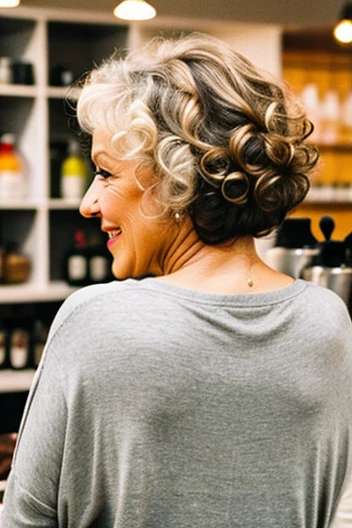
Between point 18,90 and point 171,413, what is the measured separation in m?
2.88

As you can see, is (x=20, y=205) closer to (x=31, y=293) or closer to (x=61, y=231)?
(x=31, y=293)

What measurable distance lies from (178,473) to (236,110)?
420 mm

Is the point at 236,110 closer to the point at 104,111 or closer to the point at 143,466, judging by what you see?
the point at 104,111

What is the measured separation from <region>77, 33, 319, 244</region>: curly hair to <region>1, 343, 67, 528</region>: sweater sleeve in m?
0.25

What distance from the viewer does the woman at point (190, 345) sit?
0.98 metres

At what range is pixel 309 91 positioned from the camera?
4398 millimetres

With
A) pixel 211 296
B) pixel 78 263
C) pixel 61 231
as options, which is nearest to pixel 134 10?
pixel 78 263

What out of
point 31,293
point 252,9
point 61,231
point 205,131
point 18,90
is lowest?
point 31,293

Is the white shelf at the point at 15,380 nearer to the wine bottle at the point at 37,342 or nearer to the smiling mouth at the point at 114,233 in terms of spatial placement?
the wine bottle at the point at 37,342

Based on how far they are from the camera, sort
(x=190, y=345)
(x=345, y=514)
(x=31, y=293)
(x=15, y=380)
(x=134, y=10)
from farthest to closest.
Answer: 1. (x=31, y=293)
2. (x=15, y=380)
3. (x=134, y=10)
4. (x=345, y=514)
5. (x=190, y=345)

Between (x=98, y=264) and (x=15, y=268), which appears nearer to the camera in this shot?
(x=15, y=268)

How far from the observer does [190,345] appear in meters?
0.98

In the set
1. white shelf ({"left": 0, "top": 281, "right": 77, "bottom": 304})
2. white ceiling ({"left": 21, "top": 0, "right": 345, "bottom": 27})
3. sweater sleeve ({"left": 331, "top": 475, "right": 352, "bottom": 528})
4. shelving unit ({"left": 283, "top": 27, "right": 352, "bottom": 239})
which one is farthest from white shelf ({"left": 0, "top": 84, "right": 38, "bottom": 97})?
sweater sleeve ({"left": 331, "top": 475, "right": 352, "bottom": 528})

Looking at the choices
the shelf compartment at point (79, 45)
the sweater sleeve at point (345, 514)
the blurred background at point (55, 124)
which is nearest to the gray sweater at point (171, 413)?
the sweater sleeve at point (345, 514)
